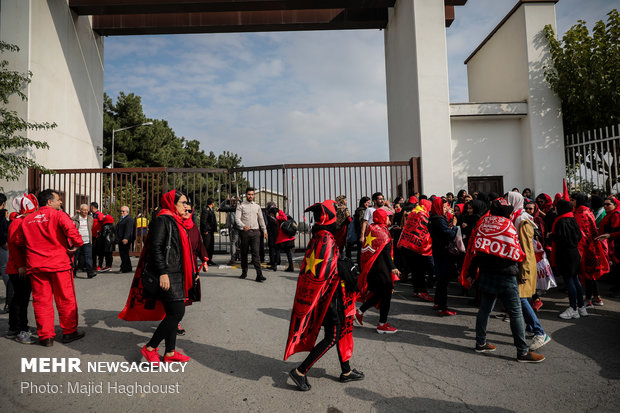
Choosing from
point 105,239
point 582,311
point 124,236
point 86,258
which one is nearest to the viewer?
point 582,311

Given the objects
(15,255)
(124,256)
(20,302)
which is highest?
(15,255)

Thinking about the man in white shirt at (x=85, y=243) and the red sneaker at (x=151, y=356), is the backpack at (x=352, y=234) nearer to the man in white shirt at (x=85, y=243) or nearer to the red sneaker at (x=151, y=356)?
the red sneaker at (x=151, y=356)

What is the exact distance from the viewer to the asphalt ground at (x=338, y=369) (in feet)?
10.8

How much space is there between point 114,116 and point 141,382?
1335 inches

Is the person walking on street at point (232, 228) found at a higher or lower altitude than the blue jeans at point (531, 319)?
higher

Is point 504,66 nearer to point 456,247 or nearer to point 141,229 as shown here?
point 456,247

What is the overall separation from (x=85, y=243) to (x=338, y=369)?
7841mm

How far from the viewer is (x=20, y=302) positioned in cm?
493

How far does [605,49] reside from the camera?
1062 cm

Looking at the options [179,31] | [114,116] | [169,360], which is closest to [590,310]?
[169,360]

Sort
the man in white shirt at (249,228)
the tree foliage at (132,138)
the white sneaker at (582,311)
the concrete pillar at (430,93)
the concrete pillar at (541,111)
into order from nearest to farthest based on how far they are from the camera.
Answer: the white sneaker at (582,311) < the man in white shirt at (249,228) < the concrete pillar at (541,111) < the concrete pillar at (430,93) < the tree foliage at (132,138)

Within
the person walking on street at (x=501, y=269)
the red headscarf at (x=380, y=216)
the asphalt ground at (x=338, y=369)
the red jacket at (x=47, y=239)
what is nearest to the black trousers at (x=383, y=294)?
the asphalt ground at (x=338, y=369)

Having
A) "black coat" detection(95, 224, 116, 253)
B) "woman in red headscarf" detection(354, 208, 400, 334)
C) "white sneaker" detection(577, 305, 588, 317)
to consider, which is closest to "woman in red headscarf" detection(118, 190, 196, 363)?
"woman in red headscarf" detection(354, 208, 400, 334)

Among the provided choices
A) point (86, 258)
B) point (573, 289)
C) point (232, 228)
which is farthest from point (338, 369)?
point (232, 228)
